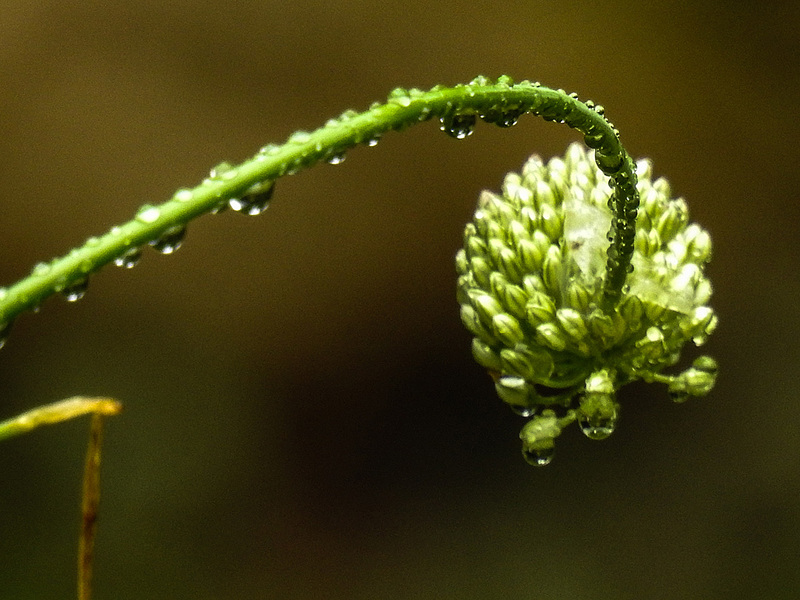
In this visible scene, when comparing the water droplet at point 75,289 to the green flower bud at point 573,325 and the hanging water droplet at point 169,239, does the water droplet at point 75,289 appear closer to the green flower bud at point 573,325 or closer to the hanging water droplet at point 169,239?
the hanging water droplet at point 169,239

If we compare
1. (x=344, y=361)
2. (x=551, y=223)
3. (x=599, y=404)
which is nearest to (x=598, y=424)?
(x=599, y=404)

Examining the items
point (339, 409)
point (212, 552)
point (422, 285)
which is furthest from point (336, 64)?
point (212, 552)

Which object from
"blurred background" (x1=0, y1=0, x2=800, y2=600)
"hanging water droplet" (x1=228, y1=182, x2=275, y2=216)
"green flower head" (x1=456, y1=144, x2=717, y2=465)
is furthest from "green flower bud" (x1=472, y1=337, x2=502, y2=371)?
"blurred background" (x1=0, y1=0, x2=800, y2=600)

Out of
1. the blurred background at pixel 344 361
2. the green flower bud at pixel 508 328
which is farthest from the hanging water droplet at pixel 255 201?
the blurred background at pixel 344 361

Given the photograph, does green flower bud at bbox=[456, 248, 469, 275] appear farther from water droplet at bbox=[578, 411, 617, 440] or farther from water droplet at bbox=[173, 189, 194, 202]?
water droplet at bbox=[173, 189, 194, 202]

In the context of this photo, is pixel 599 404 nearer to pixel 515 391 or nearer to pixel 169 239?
pixel 515 391

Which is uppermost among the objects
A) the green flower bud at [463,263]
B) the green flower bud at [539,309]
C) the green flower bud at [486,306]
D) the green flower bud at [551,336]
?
the green flower bud at [463,263]
